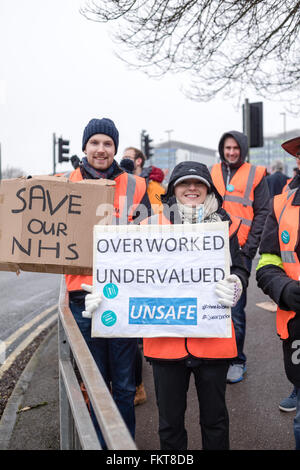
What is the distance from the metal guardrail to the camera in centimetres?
128

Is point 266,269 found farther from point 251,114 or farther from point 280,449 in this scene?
point 251,114

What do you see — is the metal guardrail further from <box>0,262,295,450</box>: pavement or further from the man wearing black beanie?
<box>0,262,295,450</box>: pavement

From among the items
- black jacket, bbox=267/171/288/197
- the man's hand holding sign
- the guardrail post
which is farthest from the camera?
black jacket, bbox=267/171/288/197

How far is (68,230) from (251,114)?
5.76 meters

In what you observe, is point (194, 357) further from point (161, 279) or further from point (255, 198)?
point (255, 198)

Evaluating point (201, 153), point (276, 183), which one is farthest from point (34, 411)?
point (201, 153)

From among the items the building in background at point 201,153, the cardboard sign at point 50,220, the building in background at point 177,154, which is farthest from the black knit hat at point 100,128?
the building in background at point 177,154

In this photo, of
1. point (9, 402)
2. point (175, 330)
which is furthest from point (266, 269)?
point (9, 402)

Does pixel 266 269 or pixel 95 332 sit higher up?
pixel 266 269

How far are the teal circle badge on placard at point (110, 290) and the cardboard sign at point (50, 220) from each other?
0.57 ft

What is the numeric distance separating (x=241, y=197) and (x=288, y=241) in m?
1.72

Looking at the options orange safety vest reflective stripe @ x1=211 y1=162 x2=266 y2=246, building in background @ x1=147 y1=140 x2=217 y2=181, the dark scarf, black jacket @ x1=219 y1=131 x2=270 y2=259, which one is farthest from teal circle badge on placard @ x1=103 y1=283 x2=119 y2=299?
building in background @ x1=147 y1=140 x2=217 y2=181

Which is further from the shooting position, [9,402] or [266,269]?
[9,402]
